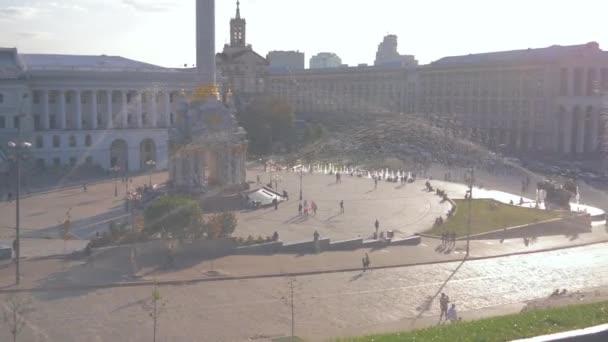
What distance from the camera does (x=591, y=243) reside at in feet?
111

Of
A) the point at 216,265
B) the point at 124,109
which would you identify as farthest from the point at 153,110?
the point at 216,265

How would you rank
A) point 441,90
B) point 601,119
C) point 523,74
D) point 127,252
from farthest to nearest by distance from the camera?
point 441,90, point 523,74, point 601,119, point 127,252

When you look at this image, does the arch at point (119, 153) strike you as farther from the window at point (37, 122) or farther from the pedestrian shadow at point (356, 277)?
the pedestrian shadow at point (356, 277)

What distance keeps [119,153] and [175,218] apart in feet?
118

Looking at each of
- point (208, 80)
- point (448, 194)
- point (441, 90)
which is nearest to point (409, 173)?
point (448, 194)

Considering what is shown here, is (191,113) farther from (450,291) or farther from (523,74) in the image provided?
(523,74)

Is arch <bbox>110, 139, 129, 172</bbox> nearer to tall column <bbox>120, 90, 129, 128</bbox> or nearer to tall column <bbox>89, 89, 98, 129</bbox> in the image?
tall column <bbox>120, 90, 129, 128</bbox>

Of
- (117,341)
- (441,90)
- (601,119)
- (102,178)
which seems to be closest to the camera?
(117,341)

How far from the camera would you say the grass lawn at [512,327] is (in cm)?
1023

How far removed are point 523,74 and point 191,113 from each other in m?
47.3

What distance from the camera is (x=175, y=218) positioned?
27.3 meters

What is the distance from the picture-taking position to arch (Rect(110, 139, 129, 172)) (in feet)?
199

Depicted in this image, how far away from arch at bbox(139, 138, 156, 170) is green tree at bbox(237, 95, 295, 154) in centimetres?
1312

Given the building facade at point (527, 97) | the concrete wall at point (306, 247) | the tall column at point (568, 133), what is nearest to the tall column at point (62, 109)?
the concrete wall at point (306, 247)
